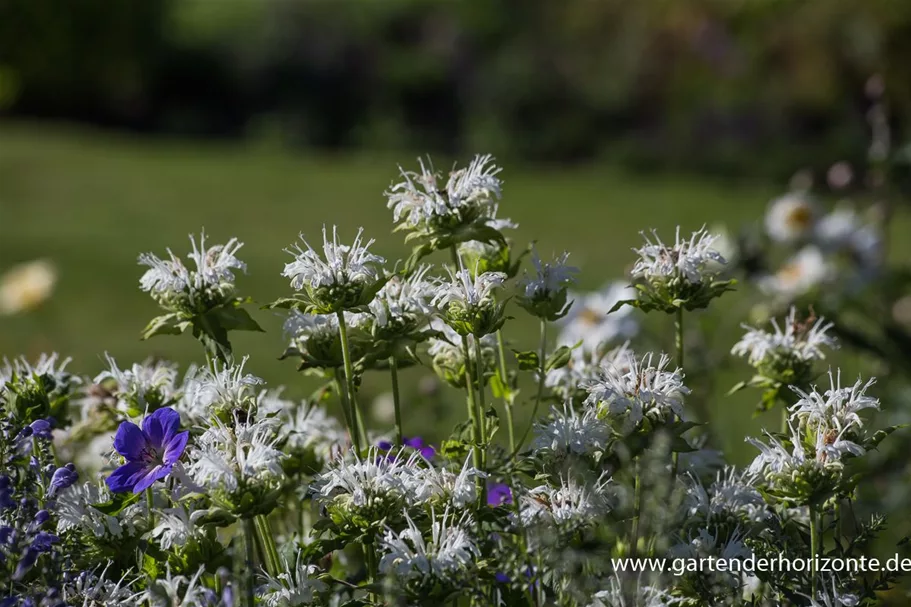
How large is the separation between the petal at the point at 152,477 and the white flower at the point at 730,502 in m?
0.58

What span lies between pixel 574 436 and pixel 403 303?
0.25 meters

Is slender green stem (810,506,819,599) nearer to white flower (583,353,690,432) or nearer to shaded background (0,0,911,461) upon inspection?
white flower (583,353,690,432)

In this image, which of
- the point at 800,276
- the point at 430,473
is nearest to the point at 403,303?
the point at 430,473

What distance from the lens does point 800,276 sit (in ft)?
11.0

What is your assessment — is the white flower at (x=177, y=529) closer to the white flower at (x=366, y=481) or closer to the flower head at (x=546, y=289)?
the white flower at (x=366, y=481)

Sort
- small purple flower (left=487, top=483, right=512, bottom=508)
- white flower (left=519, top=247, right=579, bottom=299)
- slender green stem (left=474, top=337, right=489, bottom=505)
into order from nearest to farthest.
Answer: slender green stem (left=474, top=337, right=489, bottom=505) < white flower (left=519, top=247, right=579, bottom=299) < small purple flower (left=487, top=483, right=512, bottom=508)

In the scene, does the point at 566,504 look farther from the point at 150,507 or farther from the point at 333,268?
the point at 150,507

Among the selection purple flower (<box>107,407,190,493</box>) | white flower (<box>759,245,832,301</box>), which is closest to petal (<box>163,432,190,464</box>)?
purple flower (<box>107,407,190,493</box>)

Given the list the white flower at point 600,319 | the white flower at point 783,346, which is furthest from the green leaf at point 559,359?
the white flower at point 600,319

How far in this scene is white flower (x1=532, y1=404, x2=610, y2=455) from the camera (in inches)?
46.0

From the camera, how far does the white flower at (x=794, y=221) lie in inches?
138

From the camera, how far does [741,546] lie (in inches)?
46.1

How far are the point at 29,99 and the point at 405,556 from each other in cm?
1273

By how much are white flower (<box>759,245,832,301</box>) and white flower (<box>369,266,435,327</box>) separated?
201 centimetres
